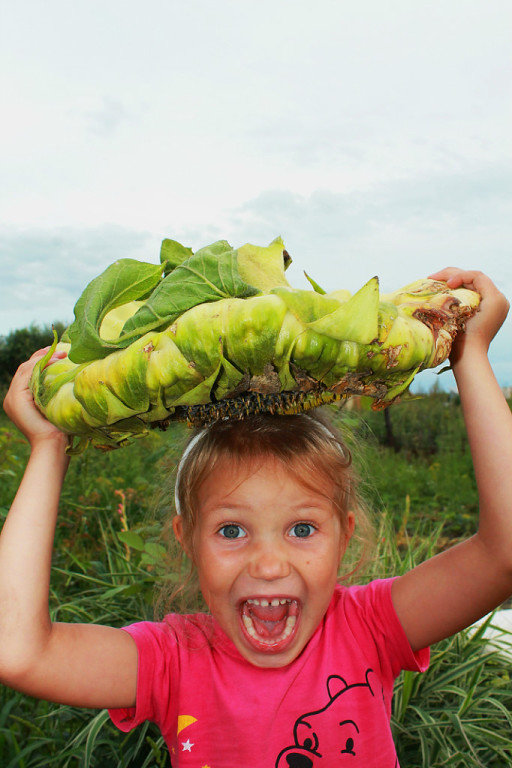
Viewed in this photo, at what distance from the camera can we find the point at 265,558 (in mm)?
1383

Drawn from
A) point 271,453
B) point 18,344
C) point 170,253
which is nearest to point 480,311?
point 271,453

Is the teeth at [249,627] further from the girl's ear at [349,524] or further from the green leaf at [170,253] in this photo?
the green leaf at [170,253]

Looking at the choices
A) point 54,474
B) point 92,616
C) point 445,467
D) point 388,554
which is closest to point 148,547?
point 92,616

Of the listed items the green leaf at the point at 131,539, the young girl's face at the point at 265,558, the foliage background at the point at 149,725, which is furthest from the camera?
the green leaf at the point at 131,539

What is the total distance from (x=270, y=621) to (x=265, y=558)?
202 millimetres

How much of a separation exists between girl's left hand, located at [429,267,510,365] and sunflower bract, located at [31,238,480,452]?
0.72ft

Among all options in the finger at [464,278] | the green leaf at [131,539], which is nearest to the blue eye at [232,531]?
the finger at [464,278]

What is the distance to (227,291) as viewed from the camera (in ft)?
3.52

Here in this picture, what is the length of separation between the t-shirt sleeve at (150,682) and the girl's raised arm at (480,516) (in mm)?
591

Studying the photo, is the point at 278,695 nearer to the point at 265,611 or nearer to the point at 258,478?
the point at 265,611

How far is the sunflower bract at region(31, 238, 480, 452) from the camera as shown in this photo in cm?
99

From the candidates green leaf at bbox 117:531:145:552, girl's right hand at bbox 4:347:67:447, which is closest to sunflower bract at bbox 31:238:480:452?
girl's right hand at bbox 4:347:67:447

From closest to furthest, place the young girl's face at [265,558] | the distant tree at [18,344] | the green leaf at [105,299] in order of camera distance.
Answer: the green leaf at [105,299] < the young girl's face at [265,558] < the distant tree at [18,344]

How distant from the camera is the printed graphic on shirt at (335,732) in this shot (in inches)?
56.2
